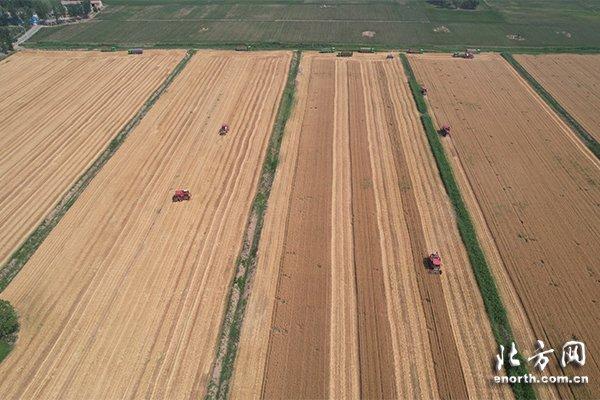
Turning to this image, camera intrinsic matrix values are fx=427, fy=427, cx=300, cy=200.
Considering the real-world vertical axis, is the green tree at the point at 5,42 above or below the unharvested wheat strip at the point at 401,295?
above

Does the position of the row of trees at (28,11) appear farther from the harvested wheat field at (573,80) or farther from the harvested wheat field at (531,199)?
the harvested wheat field at (573,80)

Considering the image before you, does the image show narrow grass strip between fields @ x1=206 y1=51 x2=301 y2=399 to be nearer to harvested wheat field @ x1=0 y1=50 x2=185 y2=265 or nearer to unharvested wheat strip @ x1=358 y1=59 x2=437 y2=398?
unharvested wheat strip @ x1=358 y1=59 x2=437 y2=398

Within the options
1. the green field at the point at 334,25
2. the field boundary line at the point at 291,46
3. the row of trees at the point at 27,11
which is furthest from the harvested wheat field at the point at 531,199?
the row of trees at the point at 27,11

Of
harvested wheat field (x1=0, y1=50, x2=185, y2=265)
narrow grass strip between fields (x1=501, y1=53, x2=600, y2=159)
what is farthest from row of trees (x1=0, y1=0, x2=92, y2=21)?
narrow grass strip between fields (x1=501, y1=53, x2=600, y2=159)

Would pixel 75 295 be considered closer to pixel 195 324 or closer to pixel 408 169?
pixel 195 324

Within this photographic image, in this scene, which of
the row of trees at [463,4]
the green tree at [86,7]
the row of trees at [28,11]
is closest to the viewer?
the row of trees at [28,11]

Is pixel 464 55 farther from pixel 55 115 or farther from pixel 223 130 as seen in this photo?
pixel 55 115

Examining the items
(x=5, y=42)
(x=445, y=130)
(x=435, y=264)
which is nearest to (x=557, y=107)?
(x=445, y=130)
